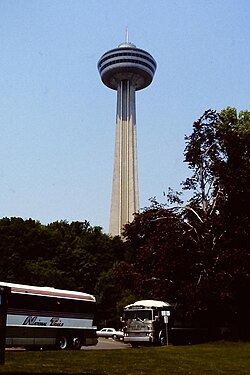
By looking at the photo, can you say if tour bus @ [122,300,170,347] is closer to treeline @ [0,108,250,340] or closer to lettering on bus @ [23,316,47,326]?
treeline @ [0,108,250,340]

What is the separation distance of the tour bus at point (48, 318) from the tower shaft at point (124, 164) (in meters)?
97.8

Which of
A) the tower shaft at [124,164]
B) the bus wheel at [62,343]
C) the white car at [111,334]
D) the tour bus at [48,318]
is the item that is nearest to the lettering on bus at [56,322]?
the tour bus at [48,318]

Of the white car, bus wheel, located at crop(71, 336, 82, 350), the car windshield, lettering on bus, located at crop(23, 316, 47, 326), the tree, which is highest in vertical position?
the tree

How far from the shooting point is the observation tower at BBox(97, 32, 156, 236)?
5197 inches

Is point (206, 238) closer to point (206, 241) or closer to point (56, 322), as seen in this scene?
point (206, 241)

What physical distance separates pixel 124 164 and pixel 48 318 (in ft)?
356

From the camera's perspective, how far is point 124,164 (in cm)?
13538

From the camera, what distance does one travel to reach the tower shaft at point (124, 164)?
431ft

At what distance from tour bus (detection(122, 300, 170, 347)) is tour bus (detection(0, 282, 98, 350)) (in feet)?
13.3

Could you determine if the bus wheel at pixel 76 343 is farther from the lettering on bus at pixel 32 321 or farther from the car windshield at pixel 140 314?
the car windshield at pixel 140 314

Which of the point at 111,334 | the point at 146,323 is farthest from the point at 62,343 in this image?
the point at 111,334

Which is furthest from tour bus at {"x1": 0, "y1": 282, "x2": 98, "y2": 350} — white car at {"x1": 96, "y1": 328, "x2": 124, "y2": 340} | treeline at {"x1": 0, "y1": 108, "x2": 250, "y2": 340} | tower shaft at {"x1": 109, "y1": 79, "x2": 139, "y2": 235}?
tower shaft at {"x1": 109, "y1": 79, "x2": 139, "y2": 235}

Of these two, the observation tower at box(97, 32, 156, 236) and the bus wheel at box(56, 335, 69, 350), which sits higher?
the observation tower at box(97, 32, 156, 236)

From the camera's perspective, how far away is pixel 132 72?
137 meters
